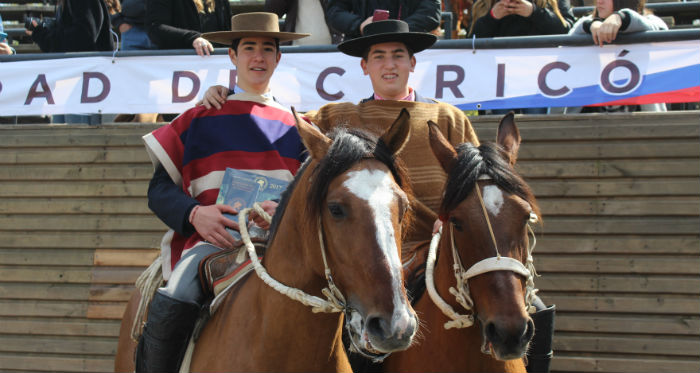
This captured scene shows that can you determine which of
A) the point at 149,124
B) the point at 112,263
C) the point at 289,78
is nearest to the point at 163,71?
the point at 149,124

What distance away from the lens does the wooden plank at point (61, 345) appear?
5.34 m

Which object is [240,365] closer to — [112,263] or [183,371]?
[183,371]

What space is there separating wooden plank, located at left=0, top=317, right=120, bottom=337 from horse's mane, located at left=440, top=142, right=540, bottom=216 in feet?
11.1

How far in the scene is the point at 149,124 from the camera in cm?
553

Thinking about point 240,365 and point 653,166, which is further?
point 653,166

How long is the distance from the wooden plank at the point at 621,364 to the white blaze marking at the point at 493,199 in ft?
7.82

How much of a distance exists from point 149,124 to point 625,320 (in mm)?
4020

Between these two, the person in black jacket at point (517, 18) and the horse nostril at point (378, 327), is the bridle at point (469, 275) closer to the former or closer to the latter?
the horse nostril at point (378, 327)

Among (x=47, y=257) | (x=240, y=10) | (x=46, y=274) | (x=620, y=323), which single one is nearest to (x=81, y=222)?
(x=47, y=257)

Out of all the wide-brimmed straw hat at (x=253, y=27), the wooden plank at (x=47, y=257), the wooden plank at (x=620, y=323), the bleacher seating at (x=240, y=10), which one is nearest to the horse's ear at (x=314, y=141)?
the wide-brimmed straw hat at (x=253, y=27)

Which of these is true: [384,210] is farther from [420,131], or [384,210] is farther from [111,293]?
[111,293]

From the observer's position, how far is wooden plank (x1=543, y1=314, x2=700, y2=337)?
15.8 feet

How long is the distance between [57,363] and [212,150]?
2.87 m

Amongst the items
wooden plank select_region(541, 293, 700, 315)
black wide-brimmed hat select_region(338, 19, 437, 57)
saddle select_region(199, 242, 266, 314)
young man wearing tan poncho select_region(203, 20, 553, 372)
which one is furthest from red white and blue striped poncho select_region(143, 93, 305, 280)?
wooden plank select_region(541, 293, 700, 315)
